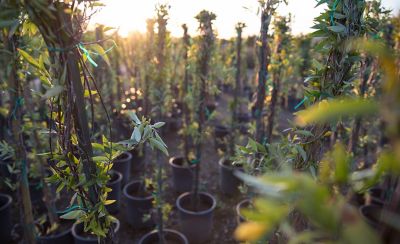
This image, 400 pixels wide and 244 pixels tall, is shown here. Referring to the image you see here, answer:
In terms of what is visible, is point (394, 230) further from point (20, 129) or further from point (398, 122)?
point (20, 129)

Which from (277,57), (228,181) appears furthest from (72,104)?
(228,181)

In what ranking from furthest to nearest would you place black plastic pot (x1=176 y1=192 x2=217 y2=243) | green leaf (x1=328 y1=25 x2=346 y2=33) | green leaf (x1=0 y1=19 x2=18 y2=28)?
black plastic pot (x1=176 y1=192 x2=217 y2=243), green leaf (x1=328 y1=25 x2=346 y2=33), green leaf (x1=0 y1=19 x2=18 y2=28)

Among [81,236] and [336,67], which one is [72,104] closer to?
[336,67]

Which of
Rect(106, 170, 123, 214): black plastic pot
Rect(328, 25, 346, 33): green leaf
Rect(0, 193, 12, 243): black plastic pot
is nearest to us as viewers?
Rect(328, 25, 346, 33): green leaf

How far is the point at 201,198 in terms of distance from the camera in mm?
3199

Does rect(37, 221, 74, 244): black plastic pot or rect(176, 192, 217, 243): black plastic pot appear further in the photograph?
rect(176, 192, 217, 243): black plastic pot

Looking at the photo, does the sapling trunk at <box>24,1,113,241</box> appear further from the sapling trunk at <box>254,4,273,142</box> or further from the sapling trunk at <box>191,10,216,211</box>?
the sapling trunk at <box>191,10,216,211</box>

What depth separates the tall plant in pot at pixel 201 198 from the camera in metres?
2.62

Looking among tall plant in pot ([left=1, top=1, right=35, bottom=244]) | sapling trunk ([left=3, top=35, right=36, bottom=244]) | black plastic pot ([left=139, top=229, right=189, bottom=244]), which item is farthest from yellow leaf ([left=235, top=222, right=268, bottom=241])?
black plastic pot ([left=139, top=229, right=189, bottom=244])

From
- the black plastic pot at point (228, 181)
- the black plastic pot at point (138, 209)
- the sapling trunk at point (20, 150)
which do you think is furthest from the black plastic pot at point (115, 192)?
the black plastic pot at point (228, 181)

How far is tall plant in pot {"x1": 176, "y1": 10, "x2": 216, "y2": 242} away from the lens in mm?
2619

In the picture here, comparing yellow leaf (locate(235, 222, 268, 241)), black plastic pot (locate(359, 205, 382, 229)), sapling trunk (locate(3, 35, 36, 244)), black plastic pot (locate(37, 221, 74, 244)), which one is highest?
Result: yellow leaf (locate(235, 222, 268, 241))

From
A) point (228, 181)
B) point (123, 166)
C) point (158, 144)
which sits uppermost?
point (158, 144)

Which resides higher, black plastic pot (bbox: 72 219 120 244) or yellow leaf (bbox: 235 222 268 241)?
yellow leaf (bbox: 235 222 268 241)
